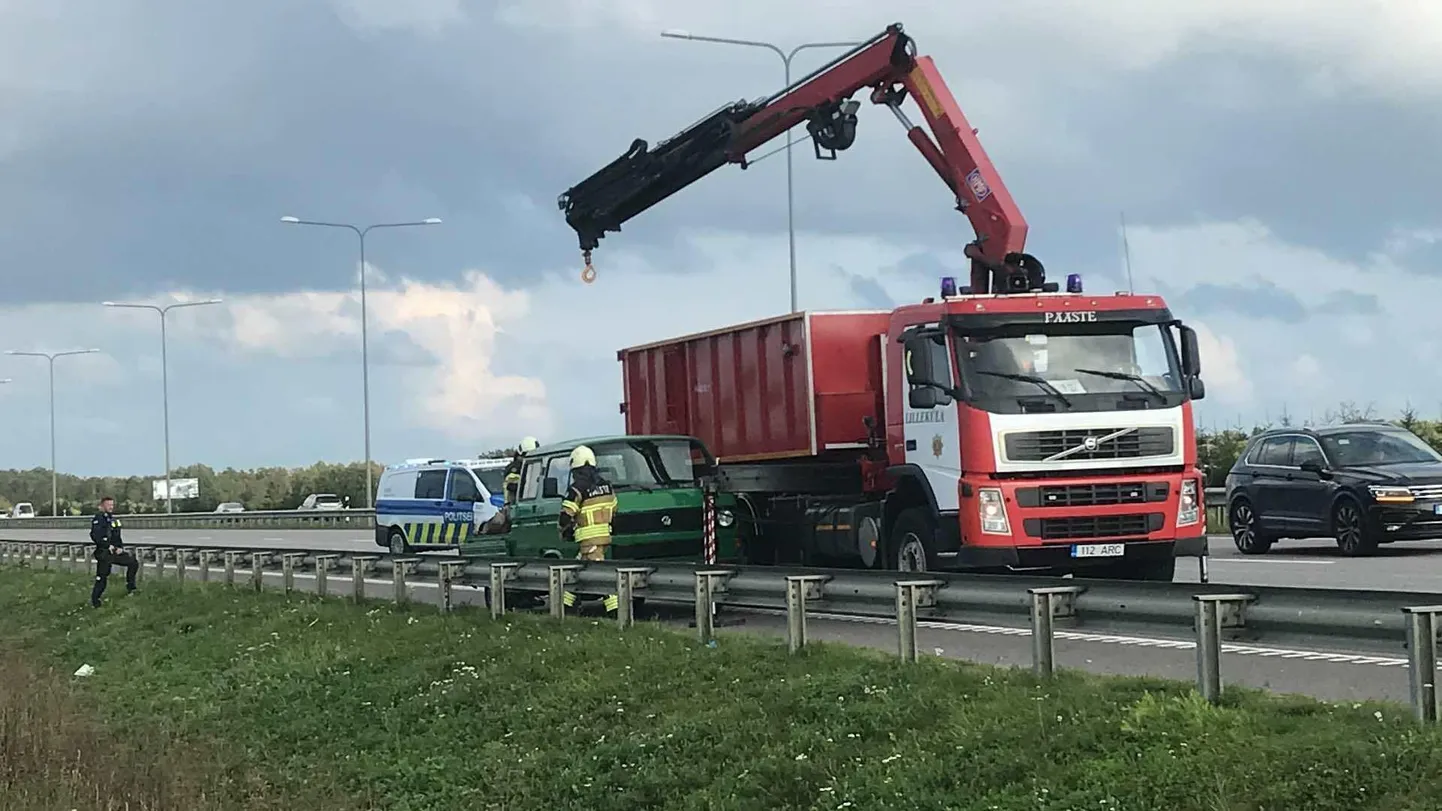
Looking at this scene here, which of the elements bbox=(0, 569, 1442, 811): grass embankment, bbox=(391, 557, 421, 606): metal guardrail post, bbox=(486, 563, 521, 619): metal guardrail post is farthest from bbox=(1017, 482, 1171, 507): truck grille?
bbox=(391, 557, 421, 606): metal guardrail post

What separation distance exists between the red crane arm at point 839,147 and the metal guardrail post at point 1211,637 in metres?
A: 9.17

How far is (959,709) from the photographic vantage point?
9.05m

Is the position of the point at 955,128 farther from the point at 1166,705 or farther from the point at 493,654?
the point at 1166,705

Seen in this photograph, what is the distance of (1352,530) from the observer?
839 inches

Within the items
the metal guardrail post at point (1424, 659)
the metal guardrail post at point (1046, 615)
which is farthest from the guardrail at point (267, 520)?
the metal guardrail post at point (1424, 659)

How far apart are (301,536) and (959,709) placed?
139 ft

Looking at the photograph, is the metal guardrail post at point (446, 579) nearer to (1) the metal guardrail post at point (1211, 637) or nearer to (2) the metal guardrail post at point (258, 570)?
(2) the metal guardrail post at point (258, 570)

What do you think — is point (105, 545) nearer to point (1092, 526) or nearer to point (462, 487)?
point (462, 487)

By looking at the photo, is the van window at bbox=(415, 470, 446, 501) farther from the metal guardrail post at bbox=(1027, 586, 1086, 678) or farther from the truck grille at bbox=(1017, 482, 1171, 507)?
the metal guardrail post at bbox=(1027, 586, 1086, 678)

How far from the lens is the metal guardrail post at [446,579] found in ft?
56.9

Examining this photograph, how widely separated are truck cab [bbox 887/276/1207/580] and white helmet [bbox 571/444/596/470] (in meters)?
3.15

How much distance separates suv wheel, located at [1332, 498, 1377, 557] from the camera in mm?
21000

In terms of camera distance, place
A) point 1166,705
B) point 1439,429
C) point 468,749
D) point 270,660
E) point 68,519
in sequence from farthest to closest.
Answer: point 68,519 < point 1439,429 < point 270,660 < point 468,749 < point 1166,705

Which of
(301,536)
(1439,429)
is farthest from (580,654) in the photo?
(301,536)
